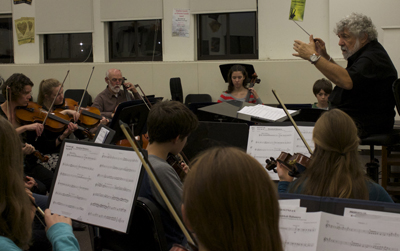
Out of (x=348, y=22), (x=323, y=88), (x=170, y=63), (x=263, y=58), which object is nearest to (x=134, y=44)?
(x=170, y=63)

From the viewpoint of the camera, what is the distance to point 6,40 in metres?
7.30

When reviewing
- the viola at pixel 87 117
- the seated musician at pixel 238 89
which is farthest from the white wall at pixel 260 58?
the viola at pixel 87 117

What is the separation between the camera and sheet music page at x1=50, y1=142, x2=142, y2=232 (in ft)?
5.08

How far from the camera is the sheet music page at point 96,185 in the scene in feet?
5.08

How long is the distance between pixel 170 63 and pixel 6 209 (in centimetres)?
521

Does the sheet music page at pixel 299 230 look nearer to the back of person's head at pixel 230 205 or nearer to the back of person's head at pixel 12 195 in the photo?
the back of person's head at pixel 230 205

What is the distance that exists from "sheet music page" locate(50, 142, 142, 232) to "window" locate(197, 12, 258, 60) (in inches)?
190

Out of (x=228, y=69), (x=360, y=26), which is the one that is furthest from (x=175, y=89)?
(x=360, y=26)

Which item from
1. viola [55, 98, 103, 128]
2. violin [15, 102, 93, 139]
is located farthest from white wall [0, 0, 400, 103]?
violin [15, 102, 93, 139]

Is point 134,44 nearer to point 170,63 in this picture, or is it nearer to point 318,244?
point 170,63

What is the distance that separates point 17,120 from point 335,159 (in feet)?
9.20

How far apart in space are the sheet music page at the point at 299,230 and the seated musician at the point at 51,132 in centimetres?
256

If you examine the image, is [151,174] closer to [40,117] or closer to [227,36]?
[40,117]

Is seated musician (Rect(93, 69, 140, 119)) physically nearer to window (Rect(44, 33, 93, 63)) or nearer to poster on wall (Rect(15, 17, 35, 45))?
window (Rect(44, 33, 93, 63))
